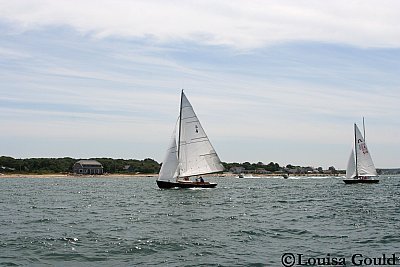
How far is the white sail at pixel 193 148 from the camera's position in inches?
2808

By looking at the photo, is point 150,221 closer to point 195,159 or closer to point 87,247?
point 87,247

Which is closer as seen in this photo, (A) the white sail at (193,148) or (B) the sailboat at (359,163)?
(A) the white sail at (193,148)

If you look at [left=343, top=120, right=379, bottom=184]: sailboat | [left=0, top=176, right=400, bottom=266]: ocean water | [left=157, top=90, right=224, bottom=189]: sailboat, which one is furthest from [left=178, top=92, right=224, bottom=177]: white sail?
[left=343, top=120, right=379, bottom=184]: sailboat

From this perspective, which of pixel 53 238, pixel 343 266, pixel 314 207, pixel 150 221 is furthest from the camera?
pixel 314 207

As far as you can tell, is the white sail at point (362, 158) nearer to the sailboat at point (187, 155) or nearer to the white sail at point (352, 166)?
the white sail at point (352, 166)

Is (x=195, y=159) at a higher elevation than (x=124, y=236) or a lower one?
higher

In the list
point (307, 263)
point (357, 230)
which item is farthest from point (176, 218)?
point (307, 263)

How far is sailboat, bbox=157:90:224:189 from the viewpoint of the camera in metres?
71.2

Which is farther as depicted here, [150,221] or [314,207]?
[314,207]

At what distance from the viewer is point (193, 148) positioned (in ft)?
234

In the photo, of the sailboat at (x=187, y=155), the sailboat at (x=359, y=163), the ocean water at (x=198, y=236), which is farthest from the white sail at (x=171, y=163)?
Answer: the sailboat at (x=359, y=163)

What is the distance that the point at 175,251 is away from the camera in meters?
25.0

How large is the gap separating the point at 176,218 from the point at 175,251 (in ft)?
47.1

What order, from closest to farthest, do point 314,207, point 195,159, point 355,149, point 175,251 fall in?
point 175,251, point 314,207, point 195,159, point 355,149
